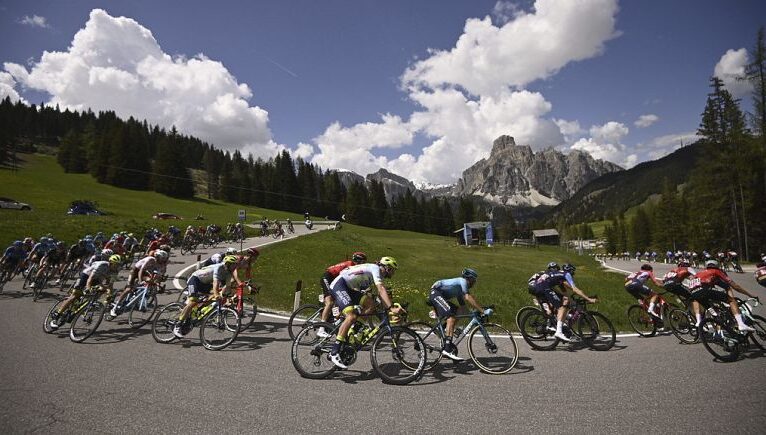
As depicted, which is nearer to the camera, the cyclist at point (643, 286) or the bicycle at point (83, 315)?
the bicycle at point (83, 315)

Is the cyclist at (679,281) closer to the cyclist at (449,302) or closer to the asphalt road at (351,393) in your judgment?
the asphalt road at (351,393)

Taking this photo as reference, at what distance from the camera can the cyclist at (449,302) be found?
7754mm

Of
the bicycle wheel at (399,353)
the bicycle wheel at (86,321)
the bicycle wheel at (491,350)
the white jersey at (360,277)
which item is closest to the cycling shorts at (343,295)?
the white jersey at (360,277)

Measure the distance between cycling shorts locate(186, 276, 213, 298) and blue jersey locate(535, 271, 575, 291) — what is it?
9240 mm

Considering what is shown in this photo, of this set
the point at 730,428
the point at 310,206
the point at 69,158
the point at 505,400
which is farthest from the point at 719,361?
the point at 69,158

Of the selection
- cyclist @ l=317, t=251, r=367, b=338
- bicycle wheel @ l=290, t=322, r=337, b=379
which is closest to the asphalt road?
bicycle wheel @ l=290, t=322, r=337, b=379

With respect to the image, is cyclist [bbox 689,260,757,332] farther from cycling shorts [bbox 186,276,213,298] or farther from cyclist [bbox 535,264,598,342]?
cycling shorts [bbox 186,276,213,298]

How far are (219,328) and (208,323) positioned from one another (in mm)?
294

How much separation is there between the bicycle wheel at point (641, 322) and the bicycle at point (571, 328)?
218cm

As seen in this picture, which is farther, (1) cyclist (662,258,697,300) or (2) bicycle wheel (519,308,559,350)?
(1) cyclist (662,258,697,300)

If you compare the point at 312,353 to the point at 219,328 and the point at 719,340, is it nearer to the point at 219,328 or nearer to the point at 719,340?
the point at 219,328

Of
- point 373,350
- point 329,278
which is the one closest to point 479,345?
point 373,350

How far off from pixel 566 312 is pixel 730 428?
435cm

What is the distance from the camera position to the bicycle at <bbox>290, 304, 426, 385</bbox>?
7.09m
